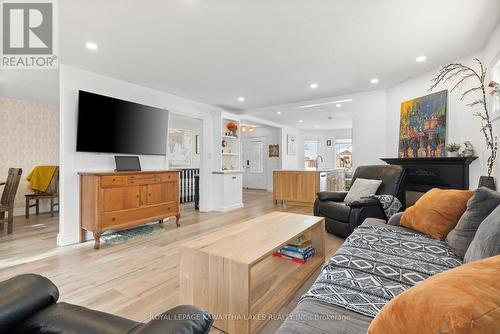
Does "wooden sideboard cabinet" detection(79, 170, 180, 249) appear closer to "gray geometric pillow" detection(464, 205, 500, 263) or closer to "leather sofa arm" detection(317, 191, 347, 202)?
"leather sofa arm" detection(317, 191, 347, 202)

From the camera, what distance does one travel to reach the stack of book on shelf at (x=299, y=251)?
228 cm

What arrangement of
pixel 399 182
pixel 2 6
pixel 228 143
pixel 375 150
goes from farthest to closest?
pixel 228 143 → pixel 375 150 → pixel 399 182 → pixel 2 6

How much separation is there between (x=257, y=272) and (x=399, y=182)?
2313 millimetres

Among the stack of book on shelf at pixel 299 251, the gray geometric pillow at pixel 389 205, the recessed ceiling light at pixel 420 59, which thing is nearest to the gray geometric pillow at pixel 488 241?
the stack of book on shelf at pixel 299 251

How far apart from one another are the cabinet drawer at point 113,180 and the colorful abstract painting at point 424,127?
14.1 feet

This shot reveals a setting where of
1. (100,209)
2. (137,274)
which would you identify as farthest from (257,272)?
(100,209)

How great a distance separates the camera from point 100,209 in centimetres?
302

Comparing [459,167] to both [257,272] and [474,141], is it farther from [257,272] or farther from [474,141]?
[257,272]

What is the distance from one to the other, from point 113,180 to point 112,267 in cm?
115

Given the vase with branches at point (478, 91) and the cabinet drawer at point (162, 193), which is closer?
the vase with branches at point (478, 91)

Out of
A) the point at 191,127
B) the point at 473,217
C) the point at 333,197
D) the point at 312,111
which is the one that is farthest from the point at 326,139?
the point at 473,217

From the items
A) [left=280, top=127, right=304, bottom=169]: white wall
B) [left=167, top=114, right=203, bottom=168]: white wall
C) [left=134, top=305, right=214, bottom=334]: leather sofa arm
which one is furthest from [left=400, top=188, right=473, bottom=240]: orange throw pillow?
[left=280, top=127, right=304, bottom=169]: white wall

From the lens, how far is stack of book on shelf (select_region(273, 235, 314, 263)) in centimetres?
228

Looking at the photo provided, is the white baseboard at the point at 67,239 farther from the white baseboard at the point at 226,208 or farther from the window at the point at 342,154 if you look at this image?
the window at the point at 342,154
